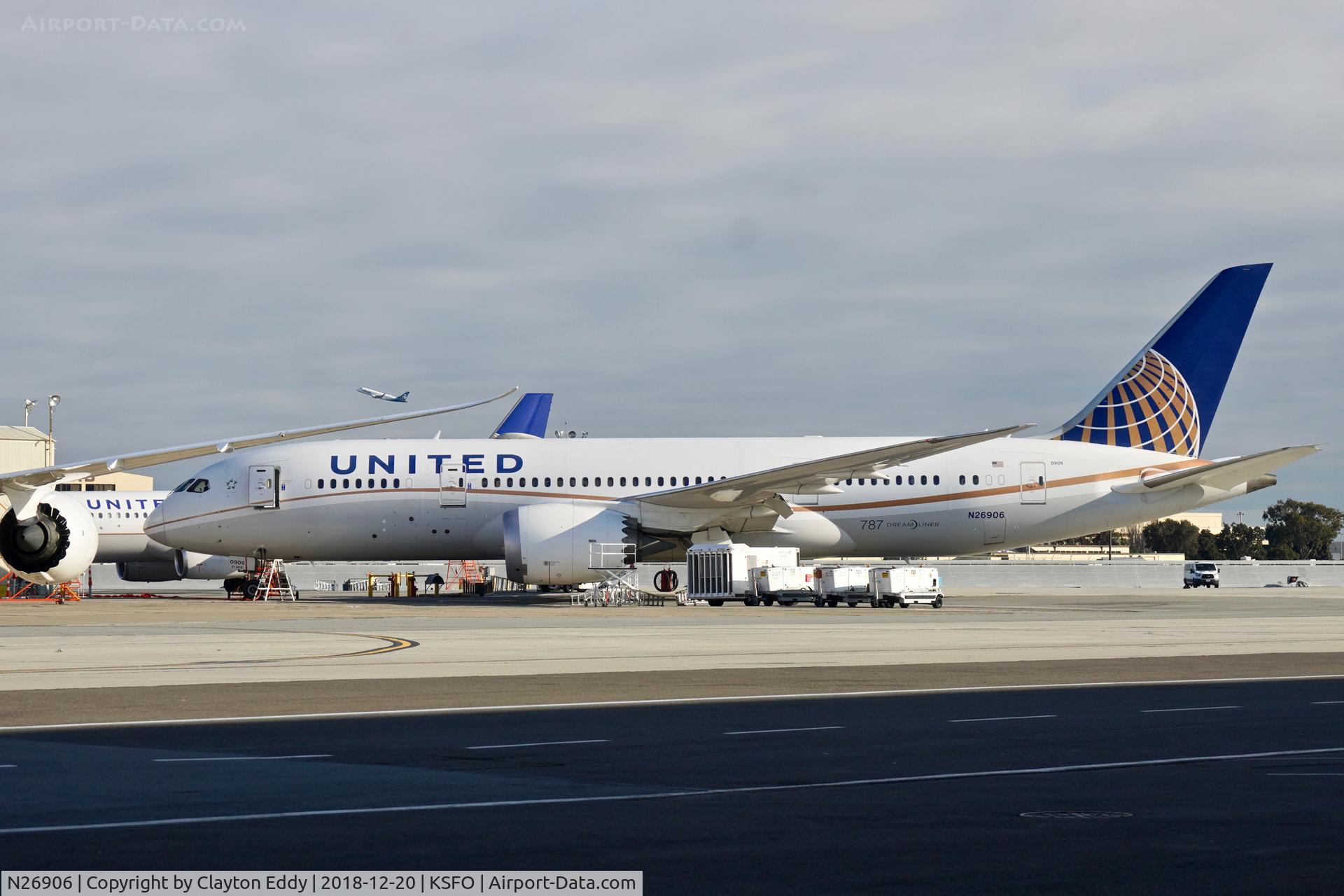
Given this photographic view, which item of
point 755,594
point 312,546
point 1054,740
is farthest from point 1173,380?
point 1054,740

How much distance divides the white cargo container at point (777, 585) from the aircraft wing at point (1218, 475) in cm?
1052

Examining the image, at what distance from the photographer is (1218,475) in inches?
1647

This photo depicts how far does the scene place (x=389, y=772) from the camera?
9.73 metres

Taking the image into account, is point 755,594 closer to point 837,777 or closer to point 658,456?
point 658,456

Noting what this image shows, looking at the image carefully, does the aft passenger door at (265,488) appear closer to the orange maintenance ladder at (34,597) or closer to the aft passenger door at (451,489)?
the aft passenger door at (451,489)

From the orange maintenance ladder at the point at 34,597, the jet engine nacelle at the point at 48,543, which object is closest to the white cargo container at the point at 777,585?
the jet engine nacelle at the point at 48,543

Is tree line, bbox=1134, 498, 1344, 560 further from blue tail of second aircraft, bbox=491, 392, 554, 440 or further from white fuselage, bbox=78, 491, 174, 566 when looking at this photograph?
white fuselage, bbox=78, 491, 174, 566

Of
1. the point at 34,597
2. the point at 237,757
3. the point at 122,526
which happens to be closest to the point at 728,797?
the point at 237,757

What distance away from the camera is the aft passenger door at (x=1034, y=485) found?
42750mm

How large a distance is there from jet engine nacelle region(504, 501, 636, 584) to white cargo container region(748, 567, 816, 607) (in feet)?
11.3

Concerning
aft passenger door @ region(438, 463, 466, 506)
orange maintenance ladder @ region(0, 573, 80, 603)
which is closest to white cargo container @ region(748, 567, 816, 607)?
aft passenger door @ region(438, 463, 466, 506)

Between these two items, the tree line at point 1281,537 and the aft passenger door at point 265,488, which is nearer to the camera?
the aft passenger door at point 265,488

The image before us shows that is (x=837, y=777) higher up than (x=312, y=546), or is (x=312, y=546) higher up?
(x=312, y=546)

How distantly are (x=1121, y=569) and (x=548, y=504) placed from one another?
131ft
